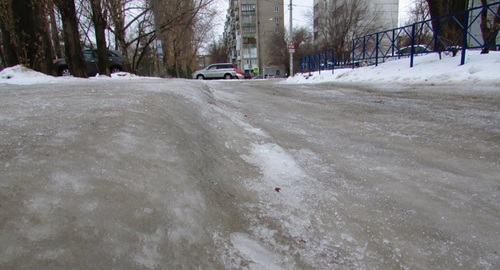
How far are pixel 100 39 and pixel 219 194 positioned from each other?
14532 millimetres

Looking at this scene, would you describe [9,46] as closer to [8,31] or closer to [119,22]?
[8,31]

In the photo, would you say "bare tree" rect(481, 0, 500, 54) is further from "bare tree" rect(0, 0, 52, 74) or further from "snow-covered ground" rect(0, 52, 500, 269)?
"bare tree" rect(0, 0, 52, 74)

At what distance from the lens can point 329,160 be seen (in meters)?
2.92

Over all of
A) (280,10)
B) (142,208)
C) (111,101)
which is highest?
(280,10)

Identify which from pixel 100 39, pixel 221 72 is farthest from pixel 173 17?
pixel 100 39

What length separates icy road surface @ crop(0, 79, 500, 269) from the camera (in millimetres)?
1217

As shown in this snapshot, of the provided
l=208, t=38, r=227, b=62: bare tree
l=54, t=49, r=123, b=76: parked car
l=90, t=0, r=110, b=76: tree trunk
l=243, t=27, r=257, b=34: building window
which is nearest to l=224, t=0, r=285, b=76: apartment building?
l=243, t=27, r=257, b=34: building window

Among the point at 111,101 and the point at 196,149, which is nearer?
the point at 196,149

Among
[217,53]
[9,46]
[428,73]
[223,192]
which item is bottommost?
[223,192]

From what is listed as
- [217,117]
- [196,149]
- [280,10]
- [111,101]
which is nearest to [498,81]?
[217,117]

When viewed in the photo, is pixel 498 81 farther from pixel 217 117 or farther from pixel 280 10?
pixel 280 10

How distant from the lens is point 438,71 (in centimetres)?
802

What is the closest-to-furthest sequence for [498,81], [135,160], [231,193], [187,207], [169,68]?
[187,207] → [135,160] → [231,193] → [498,81] → [169,68]

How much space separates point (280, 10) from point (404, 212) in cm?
7425
